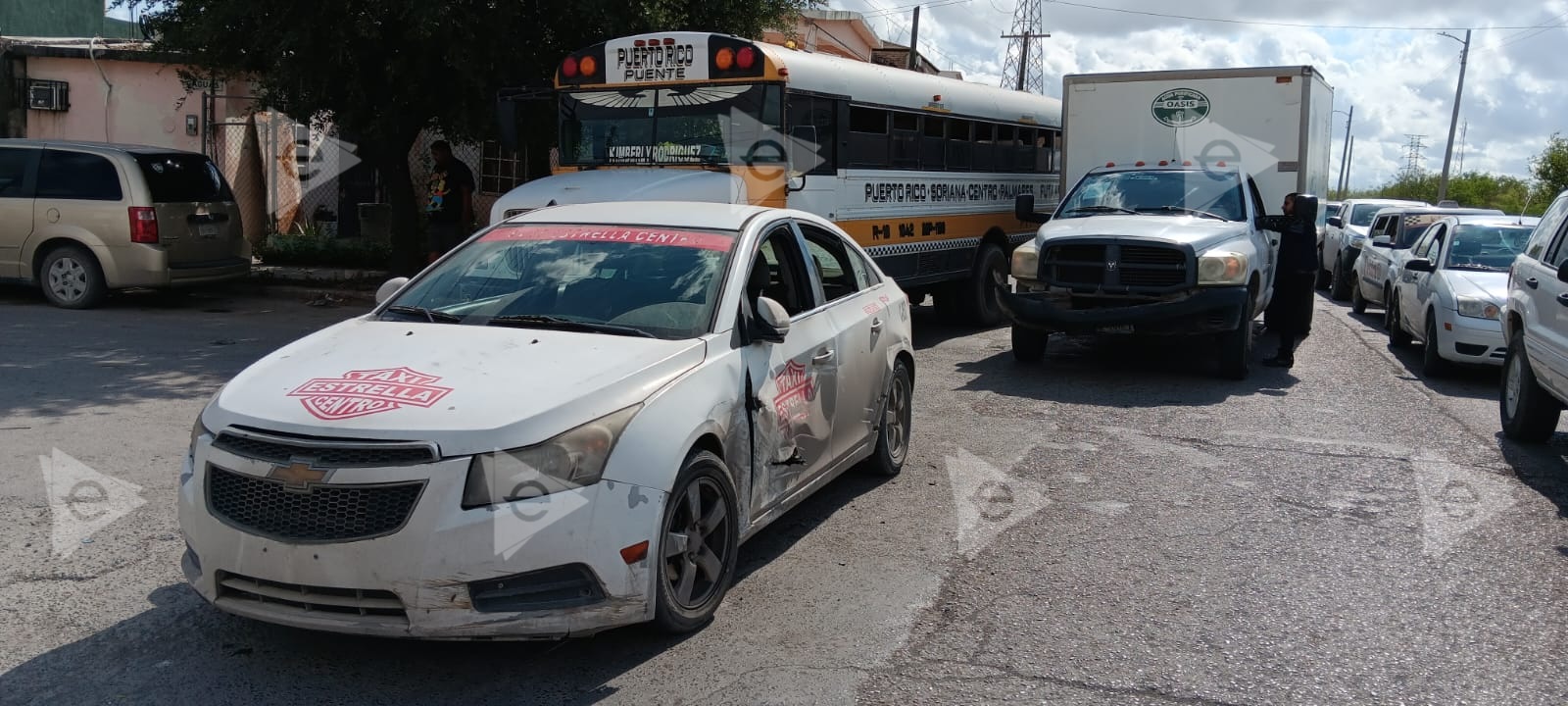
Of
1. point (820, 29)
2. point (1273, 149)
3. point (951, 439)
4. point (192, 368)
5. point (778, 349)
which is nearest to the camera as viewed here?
point (778, 349)

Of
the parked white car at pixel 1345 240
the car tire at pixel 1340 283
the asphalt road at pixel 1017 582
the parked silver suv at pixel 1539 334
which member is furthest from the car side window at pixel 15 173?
the car tire at pixel 1340 283

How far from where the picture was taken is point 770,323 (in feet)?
17.6

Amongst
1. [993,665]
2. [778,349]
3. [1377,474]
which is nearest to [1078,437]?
[1377,474]

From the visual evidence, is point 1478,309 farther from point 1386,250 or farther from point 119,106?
point 119,106

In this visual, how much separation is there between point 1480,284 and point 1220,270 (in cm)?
277

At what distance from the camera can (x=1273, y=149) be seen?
530 inches

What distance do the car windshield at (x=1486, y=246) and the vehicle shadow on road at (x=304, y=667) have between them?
34.6 feet

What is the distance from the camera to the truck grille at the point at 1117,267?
10.8 meters

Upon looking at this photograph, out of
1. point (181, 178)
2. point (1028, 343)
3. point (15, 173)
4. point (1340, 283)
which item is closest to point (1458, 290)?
point (1028, 343)

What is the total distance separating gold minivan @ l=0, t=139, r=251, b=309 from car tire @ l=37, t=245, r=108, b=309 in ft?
0.03

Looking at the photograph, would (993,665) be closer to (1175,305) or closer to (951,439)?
(951,439)

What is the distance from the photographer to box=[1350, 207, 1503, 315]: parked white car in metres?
14.9

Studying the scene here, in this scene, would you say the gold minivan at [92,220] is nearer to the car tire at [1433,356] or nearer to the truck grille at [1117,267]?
the truck grille at [1117,267]

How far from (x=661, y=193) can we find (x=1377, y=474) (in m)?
5.71
